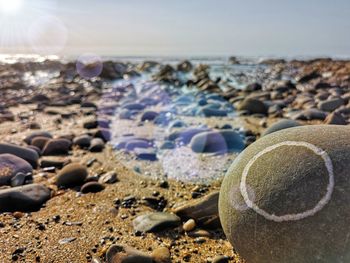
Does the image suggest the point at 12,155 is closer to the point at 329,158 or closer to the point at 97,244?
the point at 97,244

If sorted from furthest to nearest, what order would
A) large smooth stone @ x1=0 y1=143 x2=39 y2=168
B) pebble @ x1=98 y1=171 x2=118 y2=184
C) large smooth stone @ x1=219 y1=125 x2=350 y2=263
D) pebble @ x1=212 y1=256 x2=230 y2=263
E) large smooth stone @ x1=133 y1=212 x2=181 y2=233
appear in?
large smooth stone @ x1=0 y1=143 x2=39 y2=168
pebble @ x1=98 y1=171 x2=118 y2=184
large smooth stone @ x1=133 y1=212 x2=181 y2=233
pebble @ x1=212 y1=256 x2=230 y2=263
large smooth stone @ x1=219 y1=125 x2=350 y2=263

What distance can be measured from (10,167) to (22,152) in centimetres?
63

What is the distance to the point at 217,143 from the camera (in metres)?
5.30

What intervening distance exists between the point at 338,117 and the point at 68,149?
4.46m

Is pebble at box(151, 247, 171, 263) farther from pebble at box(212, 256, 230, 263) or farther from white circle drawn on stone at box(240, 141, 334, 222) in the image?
white circle drawn on stone at box(240, 141, 334, 222)

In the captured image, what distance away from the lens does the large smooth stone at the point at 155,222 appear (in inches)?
121

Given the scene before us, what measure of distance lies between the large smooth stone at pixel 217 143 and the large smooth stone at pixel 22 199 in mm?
2362

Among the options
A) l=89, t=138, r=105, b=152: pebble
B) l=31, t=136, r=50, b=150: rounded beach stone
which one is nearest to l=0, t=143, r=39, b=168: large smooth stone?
l=31, t=136, r=50, b=150: rounded beach stone

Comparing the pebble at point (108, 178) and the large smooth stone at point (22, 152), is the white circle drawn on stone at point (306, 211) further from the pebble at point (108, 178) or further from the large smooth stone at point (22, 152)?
the large smooth stone at point (22, 152)

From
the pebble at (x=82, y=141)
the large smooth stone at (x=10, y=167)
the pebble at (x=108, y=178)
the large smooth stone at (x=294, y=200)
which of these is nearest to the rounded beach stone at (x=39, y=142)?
the pebble at (x=82, y=141)

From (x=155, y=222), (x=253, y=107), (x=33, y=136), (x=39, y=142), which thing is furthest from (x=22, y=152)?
(x=253, y=107)

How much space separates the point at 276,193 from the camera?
2061 millimetres

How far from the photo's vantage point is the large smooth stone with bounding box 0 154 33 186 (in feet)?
13.6

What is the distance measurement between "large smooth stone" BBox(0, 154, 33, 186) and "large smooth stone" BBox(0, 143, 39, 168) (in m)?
0.30
